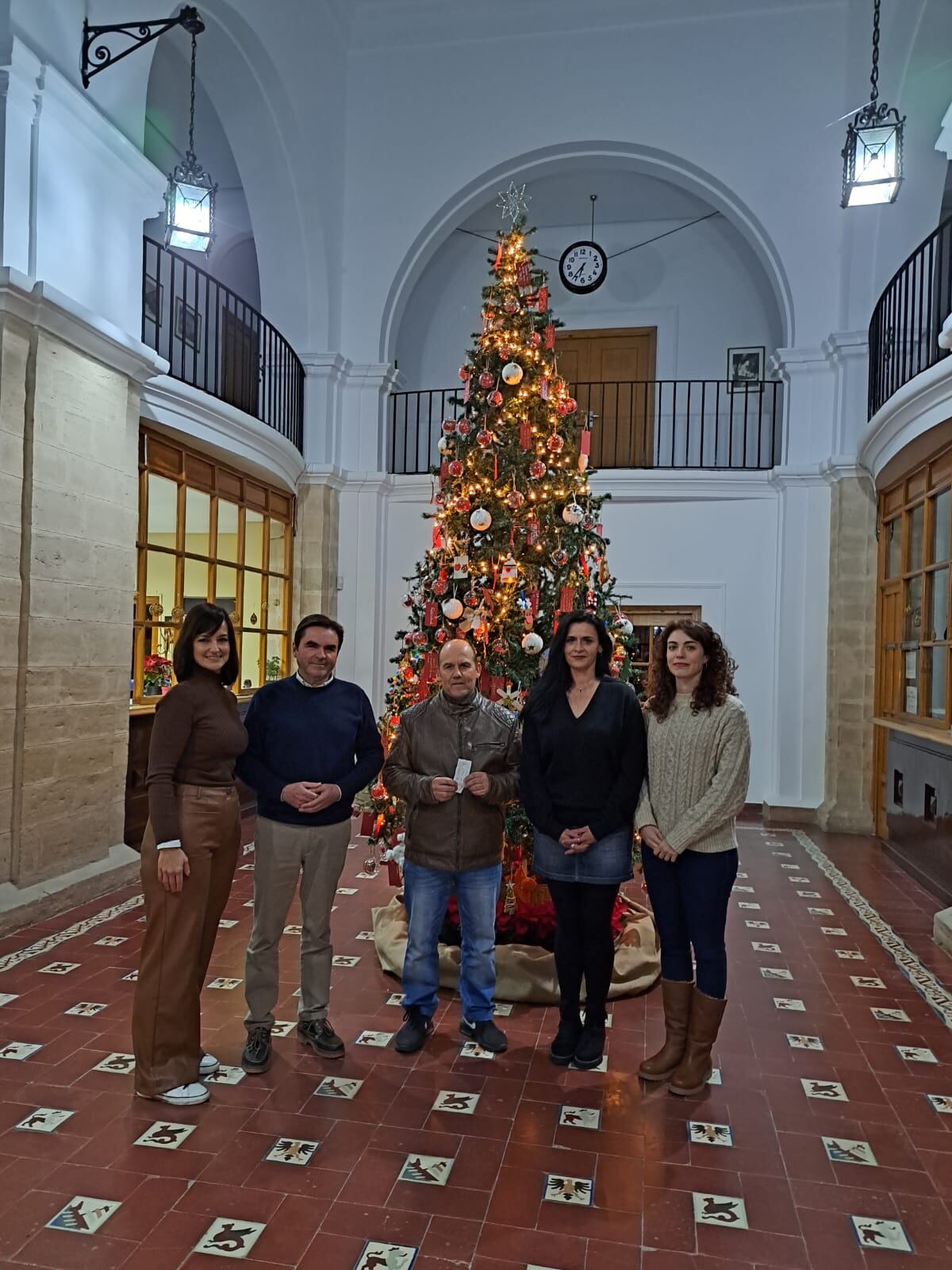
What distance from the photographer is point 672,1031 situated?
3.24 metres

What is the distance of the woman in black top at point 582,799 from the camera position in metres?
3.20

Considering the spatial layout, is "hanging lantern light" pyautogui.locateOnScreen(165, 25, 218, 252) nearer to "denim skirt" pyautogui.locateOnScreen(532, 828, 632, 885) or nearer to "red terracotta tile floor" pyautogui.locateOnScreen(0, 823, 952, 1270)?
"red terracotta tile floor" pyautogui.locateOnScreen(0, 823, 952, 1270)

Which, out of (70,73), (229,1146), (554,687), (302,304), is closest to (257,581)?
(302,304)

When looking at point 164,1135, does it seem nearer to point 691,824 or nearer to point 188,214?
point 691,824

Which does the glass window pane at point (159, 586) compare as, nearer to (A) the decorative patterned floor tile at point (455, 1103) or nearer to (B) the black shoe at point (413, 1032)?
(B) the black shoe at point (413, 1032)

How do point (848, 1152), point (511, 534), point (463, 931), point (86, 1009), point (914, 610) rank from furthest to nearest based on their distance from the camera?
point (914, 610) < point (511, 534) < point (86, 1009) < point (463, 931) < point (848, 1152)

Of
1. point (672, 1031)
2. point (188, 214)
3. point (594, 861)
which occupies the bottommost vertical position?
point (672, 1031)

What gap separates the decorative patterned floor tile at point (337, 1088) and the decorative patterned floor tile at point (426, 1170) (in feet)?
1.44

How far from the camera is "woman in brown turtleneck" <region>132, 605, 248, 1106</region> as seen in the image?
113 inches

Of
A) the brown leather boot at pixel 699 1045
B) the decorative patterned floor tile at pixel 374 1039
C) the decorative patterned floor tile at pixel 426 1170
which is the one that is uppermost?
the brown leather boot at pixel 699 1045

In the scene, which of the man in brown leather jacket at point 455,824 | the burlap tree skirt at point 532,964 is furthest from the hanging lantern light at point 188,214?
the burlap tree skirt at point 532,964

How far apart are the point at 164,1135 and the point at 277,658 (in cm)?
665

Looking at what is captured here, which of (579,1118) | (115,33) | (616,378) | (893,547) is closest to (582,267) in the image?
(616,378)

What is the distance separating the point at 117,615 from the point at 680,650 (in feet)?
13.0
